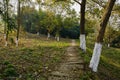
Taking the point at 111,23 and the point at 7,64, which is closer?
the point at 7,64

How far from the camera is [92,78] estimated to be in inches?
469

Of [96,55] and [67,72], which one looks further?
[96,55]

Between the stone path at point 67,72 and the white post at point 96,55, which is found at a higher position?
the white post at point 96,55

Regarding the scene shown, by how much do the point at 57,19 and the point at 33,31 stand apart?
1877cm

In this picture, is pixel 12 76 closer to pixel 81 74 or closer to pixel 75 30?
pixel 81 74

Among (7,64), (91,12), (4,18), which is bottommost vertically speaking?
(7,64)

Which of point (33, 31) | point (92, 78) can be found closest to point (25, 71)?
point (92, 78)

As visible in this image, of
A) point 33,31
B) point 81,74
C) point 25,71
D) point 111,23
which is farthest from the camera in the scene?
point 33,31

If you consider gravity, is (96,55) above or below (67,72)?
above

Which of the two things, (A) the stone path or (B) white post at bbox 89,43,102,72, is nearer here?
(A) the stone path

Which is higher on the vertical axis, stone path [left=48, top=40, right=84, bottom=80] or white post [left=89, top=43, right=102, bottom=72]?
white post [left=89, top=43, right=102, bottom=72]

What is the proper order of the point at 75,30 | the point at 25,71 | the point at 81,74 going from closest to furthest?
the point at 25,71
the point at 81,74
the point at 75,30

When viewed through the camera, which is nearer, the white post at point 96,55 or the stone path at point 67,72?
the stone path at point 67,72

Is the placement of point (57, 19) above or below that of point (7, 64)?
above
